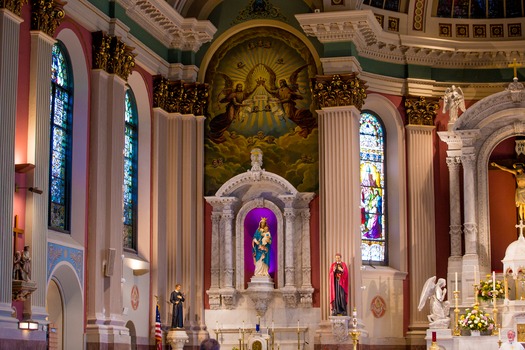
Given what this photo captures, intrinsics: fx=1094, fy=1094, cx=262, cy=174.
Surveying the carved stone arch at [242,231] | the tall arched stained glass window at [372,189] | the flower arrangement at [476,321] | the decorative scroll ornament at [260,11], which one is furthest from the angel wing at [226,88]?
the flower arrangement at [476,321]

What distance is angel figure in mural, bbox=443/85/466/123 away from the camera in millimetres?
32650

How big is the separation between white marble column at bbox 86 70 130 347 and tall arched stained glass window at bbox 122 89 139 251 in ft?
7.79

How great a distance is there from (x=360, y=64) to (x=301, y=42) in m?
1.90

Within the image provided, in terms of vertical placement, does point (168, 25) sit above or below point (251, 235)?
above

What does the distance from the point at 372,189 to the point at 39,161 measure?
1310 centimetres

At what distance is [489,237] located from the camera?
32438 mm

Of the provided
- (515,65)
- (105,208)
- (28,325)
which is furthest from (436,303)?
(28,325)

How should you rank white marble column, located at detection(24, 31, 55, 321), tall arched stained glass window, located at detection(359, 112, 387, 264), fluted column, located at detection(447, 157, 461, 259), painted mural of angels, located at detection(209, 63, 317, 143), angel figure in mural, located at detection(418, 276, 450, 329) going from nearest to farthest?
1. white marble column, located at detection(24, 31, 55, 321)
2. angel figure in mural, located at detection(418, 276, 450, 329)
3. fluted column, located at detection(447, 157, 461, 259)
4. painted mural of angels, located at detection(209, 63, 317, 143)
5. tall arched stained glass window, located at detection(359, 112, 387, 264)

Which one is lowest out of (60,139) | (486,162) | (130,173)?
(130,173)

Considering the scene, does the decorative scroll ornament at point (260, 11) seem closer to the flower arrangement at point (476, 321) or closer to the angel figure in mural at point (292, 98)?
the angel figure in mural at point (292, 98)

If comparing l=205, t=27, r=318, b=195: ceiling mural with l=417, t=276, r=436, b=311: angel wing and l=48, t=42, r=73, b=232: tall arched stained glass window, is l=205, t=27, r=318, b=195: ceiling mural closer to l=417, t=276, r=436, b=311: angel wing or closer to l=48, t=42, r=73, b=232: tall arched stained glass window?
l=417, t=276, r=436, b=311: angel wing

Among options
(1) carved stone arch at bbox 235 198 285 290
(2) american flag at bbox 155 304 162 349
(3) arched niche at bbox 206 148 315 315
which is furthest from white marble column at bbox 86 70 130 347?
(1) carved stone arch at bbox 235 198 285 290

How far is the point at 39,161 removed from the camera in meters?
23.6

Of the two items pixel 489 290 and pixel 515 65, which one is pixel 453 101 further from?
pixel 489 290
